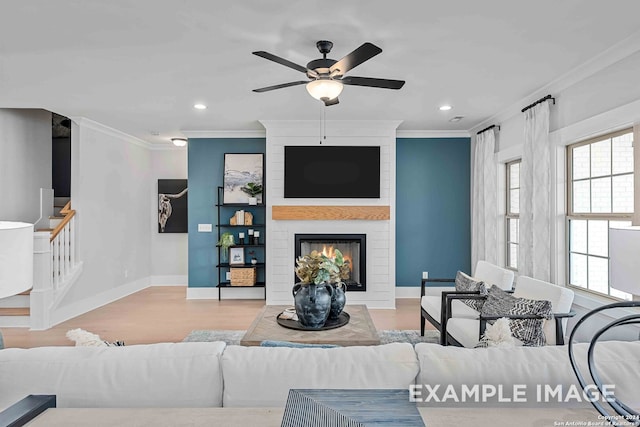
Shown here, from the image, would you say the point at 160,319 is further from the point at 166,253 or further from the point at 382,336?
the point at 382,336

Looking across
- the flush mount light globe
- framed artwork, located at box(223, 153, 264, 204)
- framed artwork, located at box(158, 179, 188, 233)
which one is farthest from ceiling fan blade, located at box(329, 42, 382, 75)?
framed artwork, located at box(158, 179, 188, 233)

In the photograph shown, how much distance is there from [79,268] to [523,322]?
17.0 ft

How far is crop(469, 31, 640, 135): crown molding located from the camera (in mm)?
2877

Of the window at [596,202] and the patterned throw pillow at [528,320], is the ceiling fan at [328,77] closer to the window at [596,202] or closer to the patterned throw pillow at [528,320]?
the patterned throw pillow at [528,320]

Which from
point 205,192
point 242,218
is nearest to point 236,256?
point 242,218

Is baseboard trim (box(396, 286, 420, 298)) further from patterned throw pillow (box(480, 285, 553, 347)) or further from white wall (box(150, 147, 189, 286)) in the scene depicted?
white wall (box(150, 147, 189, 286))

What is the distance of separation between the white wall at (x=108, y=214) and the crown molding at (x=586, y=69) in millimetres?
5440

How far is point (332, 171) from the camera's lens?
5566 mm

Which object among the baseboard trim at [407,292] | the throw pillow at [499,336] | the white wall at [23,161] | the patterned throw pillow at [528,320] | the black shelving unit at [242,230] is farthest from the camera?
the baseboard trim at [407,292]

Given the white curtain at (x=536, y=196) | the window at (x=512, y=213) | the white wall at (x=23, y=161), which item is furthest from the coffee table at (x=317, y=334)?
the white wall at (x=23, y=161)

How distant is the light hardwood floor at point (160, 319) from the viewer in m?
4.22

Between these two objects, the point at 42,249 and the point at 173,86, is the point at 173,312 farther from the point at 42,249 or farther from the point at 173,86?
the point at 173,86

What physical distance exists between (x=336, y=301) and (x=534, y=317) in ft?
4.69

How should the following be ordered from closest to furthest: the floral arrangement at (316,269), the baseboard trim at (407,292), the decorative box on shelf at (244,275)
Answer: the floral arrangement at (316,269), the decorative box on shelf at (244,275), the baseboard trim at (407,292)
